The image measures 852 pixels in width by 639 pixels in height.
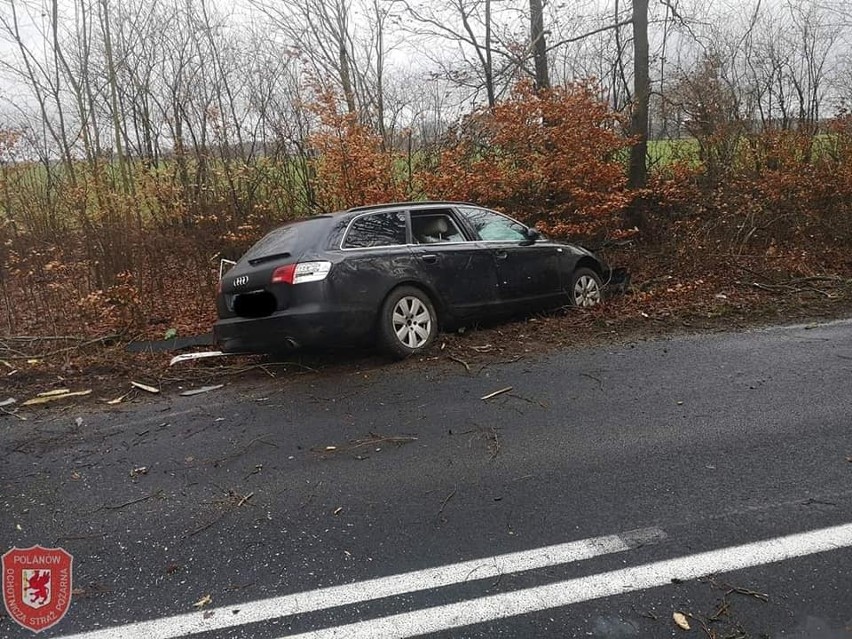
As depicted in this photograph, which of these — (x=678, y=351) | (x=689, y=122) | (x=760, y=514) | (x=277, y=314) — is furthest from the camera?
(x=689, y=122)

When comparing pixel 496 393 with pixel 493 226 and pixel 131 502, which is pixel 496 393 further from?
pixel 493 226

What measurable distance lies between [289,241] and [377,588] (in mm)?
3904

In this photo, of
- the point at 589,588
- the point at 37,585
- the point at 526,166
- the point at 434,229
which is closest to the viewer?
the point at 589,588

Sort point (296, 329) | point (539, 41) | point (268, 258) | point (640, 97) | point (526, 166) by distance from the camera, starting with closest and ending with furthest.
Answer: point (296, 329) < point (268, 258) < point (526, 166) < point (640, 97) < point (539, 41)

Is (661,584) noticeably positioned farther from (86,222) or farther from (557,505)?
(86,222)

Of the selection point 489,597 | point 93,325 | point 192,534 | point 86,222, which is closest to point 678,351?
point 489,597

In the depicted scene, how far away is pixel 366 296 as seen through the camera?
5543mm

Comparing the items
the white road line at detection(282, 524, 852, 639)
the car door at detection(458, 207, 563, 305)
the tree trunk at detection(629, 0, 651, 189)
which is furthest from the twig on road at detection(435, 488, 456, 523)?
the tree trunk at detection(629, 0, 651, 189)

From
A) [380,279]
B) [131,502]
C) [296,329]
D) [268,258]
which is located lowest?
[131,502]

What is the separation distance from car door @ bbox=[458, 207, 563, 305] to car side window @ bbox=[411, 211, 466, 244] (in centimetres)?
28

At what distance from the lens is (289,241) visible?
566 cm

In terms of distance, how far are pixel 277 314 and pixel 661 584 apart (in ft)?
12.8

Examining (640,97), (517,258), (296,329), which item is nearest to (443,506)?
(296,329)

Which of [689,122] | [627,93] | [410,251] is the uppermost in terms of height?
[627,93]
